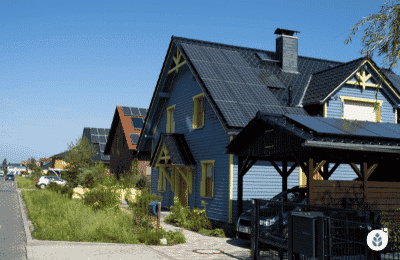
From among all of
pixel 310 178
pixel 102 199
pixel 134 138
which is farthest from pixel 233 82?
pixel 134 138

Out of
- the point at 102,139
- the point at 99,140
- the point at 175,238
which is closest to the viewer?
the point at 175,238

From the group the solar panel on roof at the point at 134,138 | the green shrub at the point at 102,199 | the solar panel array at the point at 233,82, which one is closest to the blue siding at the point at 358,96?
the solar panel array at the point at 233,82

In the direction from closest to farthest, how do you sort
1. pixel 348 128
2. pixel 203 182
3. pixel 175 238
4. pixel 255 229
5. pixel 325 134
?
1. pixel 325 134
2. pixel 255 229
3. pixel 348 128
4. pixel 175 238
5. pixel 203 182

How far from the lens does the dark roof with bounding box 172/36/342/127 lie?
56.2 feet

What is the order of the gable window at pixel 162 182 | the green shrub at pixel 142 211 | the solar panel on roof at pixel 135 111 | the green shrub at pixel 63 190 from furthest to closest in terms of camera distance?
the solar panel on roof at pixel 135 111 < the green shrub at pixel 63 190 < the gable window at pixel 162 182 < the green shrub at pixel 142 211

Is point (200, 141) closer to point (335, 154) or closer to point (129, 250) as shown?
point (129, 250)

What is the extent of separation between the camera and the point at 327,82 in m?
20.1

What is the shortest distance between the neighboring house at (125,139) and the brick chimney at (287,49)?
49.9 feet

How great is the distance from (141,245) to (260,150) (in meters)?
4.54

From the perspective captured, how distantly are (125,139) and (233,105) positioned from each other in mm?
22225

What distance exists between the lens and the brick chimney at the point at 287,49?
78.4ft

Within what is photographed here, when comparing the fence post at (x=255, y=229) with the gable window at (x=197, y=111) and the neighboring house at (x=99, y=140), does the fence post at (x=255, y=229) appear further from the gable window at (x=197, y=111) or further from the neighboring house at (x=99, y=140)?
the neighboring house at (x=99, y=140)

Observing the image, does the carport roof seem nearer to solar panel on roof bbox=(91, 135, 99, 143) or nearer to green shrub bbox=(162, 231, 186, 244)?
green shrub bbox=(162, 231, 186, 244)

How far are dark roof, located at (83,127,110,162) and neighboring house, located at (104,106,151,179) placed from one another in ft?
27.4
